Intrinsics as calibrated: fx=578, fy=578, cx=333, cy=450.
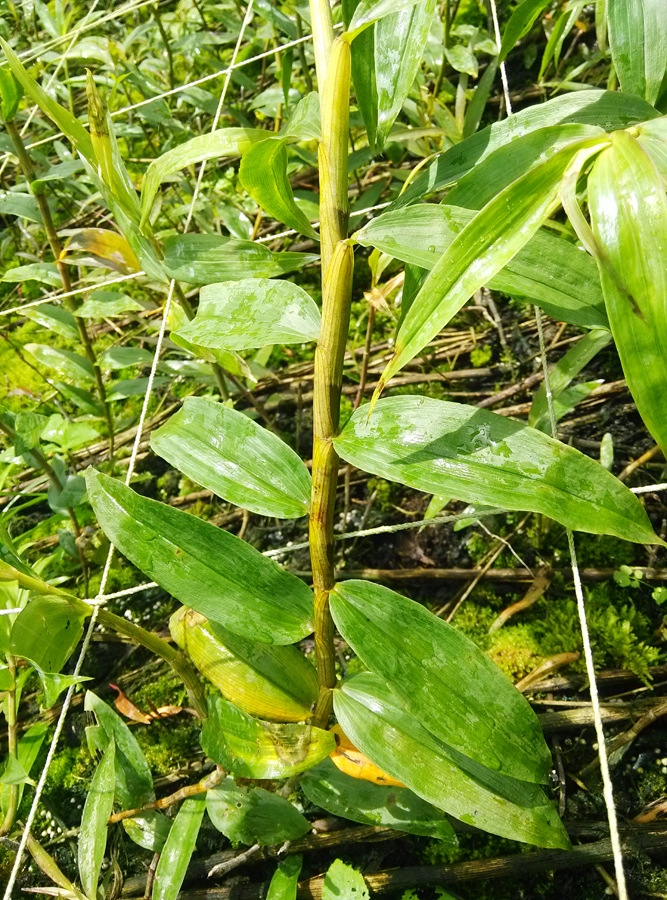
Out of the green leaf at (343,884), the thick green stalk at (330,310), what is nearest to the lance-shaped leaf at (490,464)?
the thick green stalk at (330,310)

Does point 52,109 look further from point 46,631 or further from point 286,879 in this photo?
point 286,879

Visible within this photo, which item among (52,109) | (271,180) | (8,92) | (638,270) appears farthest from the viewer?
(8,92)

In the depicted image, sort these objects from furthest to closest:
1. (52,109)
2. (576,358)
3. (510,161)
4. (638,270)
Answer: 1. (576,358)
2. (52,109)
3. (510,161)
4. (638,270)

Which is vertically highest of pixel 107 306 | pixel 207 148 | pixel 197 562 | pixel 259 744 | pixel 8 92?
pixel 8 92

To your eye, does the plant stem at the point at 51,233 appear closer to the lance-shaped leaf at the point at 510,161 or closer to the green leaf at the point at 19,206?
the green leaf at the point at 19,206

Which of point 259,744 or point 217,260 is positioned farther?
point 217,260

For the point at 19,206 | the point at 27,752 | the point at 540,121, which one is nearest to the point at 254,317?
the point at 540,121
